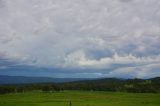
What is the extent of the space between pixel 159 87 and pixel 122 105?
115m

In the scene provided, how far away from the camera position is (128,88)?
195 m

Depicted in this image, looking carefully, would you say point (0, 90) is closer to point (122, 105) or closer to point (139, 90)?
point (139, 90)

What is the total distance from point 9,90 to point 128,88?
214 feet

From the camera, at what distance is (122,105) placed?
272 ft

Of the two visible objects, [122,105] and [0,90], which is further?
[0,90]

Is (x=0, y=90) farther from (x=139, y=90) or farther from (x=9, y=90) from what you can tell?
(x=139, y=90)

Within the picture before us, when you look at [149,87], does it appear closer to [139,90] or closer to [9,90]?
[139,90]

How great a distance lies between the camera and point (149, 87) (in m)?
193

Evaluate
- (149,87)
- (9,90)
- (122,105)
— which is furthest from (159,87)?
(122,105)

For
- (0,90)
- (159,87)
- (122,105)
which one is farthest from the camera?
(159,87)

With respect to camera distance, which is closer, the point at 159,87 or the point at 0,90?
the point at 0,90

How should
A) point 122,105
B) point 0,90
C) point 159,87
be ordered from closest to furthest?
point 122,105 < point 0,90 < point 159,87

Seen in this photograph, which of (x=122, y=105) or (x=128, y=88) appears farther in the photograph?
(x=128, y=88)

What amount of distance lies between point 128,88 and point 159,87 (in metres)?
17.0
